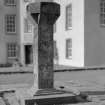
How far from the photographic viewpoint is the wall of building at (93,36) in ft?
60.0

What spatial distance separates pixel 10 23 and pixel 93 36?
13.4m

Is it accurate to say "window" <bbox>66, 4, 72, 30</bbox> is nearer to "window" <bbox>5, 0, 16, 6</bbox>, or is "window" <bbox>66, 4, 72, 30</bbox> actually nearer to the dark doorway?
the dark doorway

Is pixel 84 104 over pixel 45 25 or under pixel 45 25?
under

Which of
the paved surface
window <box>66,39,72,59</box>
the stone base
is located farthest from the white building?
the stone base

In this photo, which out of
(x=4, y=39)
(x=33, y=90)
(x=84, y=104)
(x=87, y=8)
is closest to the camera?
(x=84, y=104)

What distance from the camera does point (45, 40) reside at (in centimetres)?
654

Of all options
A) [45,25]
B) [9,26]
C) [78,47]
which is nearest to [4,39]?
[9,26]

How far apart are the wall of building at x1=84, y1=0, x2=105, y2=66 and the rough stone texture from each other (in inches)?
472

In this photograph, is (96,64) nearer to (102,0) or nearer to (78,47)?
(78,47)

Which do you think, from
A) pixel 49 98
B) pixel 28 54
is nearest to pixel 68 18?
pixel 28 54

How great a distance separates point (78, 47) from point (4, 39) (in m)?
12.3

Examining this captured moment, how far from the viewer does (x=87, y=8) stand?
18.2 meters

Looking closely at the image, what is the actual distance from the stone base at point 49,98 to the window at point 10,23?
23.1m

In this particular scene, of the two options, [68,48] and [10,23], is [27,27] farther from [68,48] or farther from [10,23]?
[68,48]
